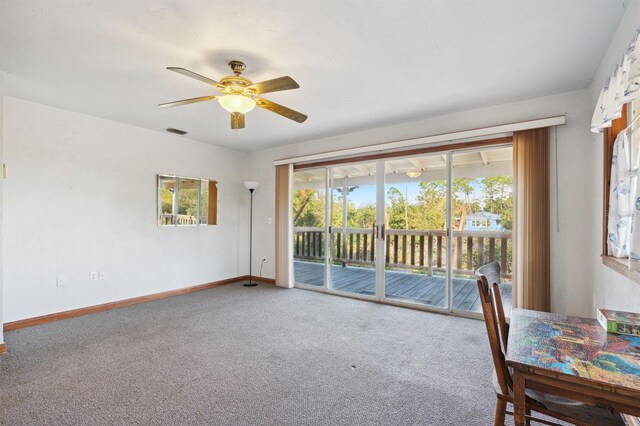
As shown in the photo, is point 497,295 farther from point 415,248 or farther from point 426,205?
point 415,248

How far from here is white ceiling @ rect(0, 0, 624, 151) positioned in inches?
73.2

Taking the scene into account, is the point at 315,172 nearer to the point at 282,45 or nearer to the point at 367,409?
the point at 282,45

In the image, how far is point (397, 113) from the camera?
12.1ft

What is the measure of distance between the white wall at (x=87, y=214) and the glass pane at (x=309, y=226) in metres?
1.48

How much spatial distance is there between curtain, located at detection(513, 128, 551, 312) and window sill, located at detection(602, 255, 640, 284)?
2.66ft

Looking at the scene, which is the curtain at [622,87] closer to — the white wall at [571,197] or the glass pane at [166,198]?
the white wall at [571,197]

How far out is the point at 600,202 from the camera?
258 cm

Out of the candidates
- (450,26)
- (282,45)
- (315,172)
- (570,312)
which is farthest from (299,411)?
(315,172)

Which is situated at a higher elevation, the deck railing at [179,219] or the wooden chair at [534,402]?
the deck railing at [179,219]

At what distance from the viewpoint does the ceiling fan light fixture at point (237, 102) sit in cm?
247

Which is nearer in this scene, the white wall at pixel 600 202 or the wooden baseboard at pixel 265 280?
the white wall at pixel 600 202

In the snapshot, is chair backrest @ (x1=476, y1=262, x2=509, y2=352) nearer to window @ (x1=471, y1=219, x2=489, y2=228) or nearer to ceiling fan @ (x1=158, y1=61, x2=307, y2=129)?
ceiling fan @ (x1=158, y1=61, x2=307, y2=129)

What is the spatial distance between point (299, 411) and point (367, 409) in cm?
42

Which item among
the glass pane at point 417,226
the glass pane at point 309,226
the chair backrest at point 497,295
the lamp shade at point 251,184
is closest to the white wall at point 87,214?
the lamp shade at point 251,184
